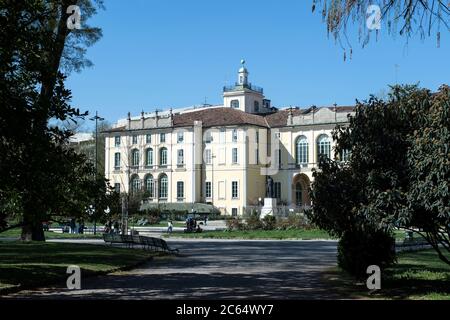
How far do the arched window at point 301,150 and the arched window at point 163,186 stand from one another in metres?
18.1

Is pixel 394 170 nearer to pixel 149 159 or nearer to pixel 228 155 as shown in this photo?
pixel 228 155

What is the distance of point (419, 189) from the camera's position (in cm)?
1078

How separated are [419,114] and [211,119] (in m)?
76.3

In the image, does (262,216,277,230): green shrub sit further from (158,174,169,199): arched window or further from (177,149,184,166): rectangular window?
(158,174,169,199): arched window

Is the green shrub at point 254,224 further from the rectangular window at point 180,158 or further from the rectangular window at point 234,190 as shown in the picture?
the rectangular window at point 180,158

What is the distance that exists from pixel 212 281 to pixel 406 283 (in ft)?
13.6

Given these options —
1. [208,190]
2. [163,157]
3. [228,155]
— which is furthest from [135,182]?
[228,155]

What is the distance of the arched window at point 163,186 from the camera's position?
90.8 meters

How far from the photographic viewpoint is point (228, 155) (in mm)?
86188
